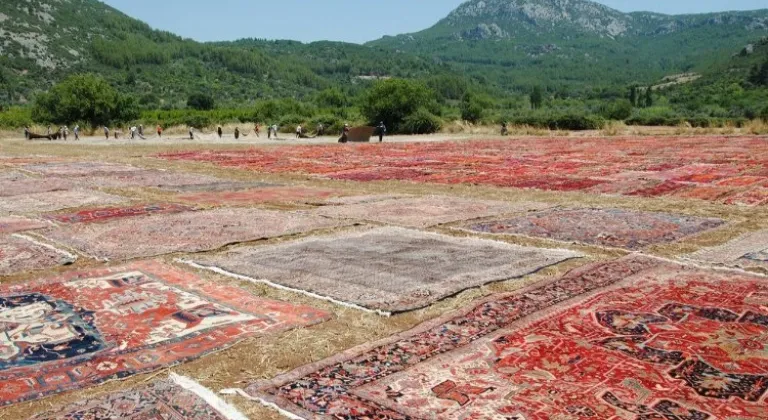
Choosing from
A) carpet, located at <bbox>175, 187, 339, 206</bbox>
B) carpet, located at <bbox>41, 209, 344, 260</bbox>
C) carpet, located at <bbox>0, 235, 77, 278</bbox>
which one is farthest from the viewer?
carpet, located at <bbox>175, 187, 339, 206</bbox>

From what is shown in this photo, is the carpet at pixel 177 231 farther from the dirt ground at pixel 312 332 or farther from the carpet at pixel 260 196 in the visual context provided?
the carpet at pixel 260 196

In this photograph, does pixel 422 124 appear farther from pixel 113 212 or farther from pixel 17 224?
pixel 17 224

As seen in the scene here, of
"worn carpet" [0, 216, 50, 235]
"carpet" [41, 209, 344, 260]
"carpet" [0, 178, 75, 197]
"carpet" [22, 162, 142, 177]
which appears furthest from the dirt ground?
"carpet" [22, 162, 142, 177]

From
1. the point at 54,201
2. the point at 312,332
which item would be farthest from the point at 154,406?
the point at 54,201

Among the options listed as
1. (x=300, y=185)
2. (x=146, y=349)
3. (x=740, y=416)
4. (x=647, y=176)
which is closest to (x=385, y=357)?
(x=146, y=349)

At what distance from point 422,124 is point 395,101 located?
3840 millimetres

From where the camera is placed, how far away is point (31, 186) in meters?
15.5

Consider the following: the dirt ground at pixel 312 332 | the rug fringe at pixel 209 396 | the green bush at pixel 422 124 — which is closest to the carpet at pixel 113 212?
the dirt ground at pixel 312 332

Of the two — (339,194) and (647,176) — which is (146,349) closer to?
(339,194)

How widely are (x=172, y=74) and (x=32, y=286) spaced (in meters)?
139

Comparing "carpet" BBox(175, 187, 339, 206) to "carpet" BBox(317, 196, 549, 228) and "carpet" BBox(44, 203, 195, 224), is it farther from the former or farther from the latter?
"carpet" BBox(317, 196, 549, 228)

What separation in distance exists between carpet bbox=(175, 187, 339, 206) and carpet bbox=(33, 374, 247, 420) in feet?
28.5

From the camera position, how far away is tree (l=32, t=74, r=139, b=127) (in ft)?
198

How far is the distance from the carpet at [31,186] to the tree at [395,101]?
127 ft
